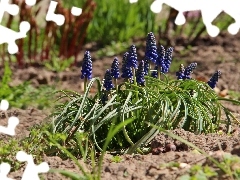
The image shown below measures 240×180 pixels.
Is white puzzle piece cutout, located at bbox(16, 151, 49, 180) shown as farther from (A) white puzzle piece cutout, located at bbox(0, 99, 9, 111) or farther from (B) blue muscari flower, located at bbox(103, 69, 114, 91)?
(A) white puzzle piece cutout, located at bbox(0, 99, 9, 111)

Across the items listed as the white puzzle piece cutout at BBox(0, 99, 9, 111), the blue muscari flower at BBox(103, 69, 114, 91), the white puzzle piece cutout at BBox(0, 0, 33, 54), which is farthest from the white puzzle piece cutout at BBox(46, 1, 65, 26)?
the blue muscari flower at BBox(103, 69, 114, 91)

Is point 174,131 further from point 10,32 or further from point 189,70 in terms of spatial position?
point 10,32

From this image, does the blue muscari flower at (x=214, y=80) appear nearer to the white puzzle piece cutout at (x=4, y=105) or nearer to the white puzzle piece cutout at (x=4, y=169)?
the white puzzle piece cutout at (x=4, y=169)

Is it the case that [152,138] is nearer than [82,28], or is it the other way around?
A: [152,138]

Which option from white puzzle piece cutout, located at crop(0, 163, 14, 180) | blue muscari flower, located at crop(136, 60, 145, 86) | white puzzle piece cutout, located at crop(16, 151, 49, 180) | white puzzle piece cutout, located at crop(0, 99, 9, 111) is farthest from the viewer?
white puzzle piece cutout, located at crop(0, 99, 9, 111)

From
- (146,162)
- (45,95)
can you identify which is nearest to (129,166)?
(146,162)

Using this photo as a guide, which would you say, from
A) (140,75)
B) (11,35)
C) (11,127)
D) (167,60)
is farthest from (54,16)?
(140,75)

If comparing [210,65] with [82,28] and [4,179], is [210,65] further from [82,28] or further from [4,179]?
[4,179]
